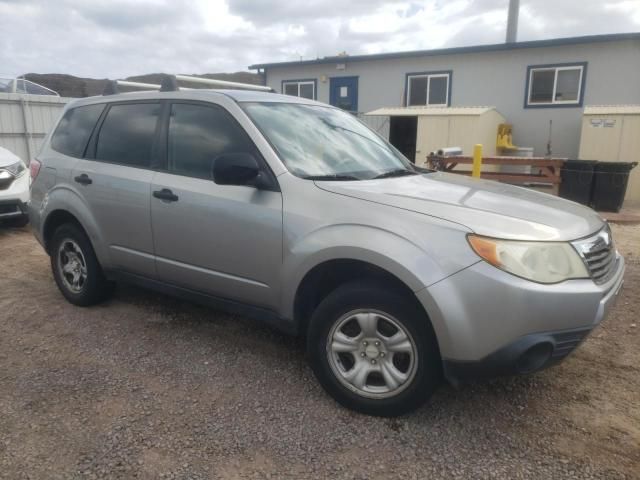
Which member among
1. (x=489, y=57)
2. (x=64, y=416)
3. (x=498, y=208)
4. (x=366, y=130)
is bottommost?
(x=64, y=416)

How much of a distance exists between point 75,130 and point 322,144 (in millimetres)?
2312

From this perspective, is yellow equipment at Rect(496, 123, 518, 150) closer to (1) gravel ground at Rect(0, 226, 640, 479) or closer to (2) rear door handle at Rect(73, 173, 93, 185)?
(1) gravel ground at Rect(0, 226, 640, 479)

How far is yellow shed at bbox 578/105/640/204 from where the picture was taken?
11.3 meters

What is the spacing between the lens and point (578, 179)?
31.8 feet

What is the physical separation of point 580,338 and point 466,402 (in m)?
0.80

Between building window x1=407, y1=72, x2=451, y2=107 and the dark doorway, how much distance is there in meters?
0.94

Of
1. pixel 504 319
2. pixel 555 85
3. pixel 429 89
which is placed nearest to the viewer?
pixel 504 319

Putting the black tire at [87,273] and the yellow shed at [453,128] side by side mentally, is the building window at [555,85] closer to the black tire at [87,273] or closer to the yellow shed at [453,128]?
the yellow shed at [453,128]

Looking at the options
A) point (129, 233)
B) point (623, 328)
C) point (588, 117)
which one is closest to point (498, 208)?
point (623, 328)

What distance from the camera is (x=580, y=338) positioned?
7.87 feet

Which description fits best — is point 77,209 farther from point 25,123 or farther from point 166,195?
point 25,123

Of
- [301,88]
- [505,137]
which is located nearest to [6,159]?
[505,137]

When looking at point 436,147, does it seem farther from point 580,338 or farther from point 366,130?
point 580,338

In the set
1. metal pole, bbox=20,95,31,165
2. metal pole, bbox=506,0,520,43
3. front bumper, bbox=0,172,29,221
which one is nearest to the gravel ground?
front bumper, bbox=0,172,29,221
